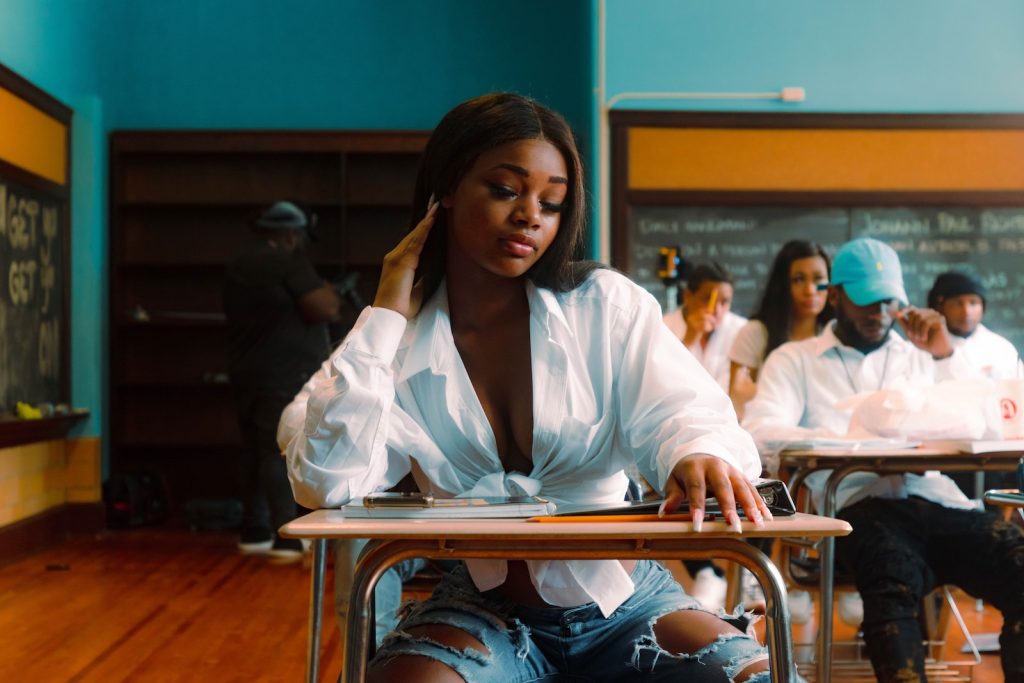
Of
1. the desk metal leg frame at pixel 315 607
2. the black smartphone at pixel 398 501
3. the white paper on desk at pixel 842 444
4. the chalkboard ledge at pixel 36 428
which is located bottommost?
the desk metal leg frame at pixel 315 607

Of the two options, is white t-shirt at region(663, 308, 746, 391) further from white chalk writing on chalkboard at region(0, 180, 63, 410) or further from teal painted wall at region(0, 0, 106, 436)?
teal painted wall at region(0, 0, 106, 436)

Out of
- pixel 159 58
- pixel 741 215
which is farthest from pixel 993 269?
pixel 159 58

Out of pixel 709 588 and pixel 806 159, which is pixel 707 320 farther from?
pixel 806 159

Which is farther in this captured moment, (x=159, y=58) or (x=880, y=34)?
(x=159, y=58)

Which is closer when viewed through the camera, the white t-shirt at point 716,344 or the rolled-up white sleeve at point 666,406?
the rolled-up white sleeve at point 666,406

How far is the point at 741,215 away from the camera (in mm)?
5809

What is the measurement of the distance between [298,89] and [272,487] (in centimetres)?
287

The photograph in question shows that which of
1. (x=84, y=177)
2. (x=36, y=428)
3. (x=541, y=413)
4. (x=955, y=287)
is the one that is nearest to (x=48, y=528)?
(x=36, y=428)

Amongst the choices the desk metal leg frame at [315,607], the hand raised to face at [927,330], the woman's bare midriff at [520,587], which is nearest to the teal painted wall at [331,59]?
the hand raised to face at [927,330]

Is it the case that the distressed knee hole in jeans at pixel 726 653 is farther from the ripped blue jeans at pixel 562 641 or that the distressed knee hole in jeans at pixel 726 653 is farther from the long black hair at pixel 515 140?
the long black hair at pixel 515 140

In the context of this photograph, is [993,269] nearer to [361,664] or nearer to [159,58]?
[159,58]

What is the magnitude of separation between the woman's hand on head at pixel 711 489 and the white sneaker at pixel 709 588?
2621 mm

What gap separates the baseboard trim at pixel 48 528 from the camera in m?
5.34

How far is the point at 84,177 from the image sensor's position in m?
6.40
